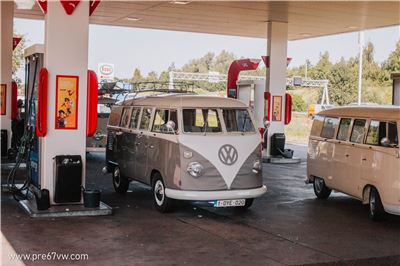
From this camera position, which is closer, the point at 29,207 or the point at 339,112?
the point at 29,207

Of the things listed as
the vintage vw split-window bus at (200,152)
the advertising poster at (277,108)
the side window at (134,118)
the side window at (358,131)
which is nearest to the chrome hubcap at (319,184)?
the side window at (358,131)

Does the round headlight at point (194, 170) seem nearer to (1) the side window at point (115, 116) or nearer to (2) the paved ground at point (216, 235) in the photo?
(2) the paved ground at point (216, 235)

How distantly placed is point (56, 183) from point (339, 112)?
527cm

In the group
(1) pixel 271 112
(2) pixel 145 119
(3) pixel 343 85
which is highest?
(3) pixel 343 85

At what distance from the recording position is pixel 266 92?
1789 cm

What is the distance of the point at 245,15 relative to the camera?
16266mm

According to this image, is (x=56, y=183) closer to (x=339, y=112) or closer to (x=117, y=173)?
(x=117, y=173)

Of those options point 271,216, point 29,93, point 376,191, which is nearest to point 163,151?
point 271,216

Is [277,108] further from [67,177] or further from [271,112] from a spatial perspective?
[67,177]

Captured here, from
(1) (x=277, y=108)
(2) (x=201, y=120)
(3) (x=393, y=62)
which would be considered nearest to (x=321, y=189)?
(2) (x=201, y=120)

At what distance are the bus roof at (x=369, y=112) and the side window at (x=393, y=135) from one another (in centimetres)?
11

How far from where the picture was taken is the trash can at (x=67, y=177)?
899 cm

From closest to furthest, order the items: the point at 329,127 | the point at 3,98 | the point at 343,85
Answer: the point at 329,127
the point at 3,98
the point at 343,85

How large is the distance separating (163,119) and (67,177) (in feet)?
6.29
